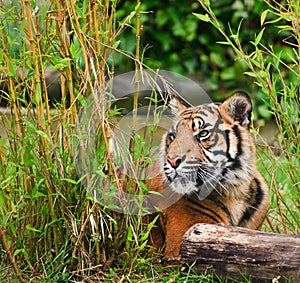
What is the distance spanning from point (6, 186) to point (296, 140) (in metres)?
1.54

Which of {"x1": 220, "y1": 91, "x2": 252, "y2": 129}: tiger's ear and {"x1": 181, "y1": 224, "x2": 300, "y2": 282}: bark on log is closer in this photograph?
{"x1": 181, "y1": 224, "x2": 300, "y2": 282}: bark on log

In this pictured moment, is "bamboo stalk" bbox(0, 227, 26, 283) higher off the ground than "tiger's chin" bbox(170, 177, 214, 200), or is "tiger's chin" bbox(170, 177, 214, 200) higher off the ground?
"tiger's chin" bbox(170, 177, 214, 200)

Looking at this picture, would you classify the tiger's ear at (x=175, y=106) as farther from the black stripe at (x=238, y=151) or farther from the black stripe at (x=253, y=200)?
the black stripe at (x=253, y=200)

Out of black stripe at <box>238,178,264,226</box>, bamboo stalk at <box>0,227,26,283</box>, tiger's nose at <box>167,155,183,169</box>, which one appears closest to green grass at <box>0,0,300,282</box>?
bamboo stalk at <box>0,227,26,283</box>

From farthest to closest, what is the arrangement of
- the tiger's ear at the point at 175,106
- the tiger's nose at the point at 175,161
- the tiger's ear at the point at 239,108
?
1. the tiger's ear at the point at 175,106
2. the tiger's ear at the point at 239,108
3. the tiger's nose at the point at 175,161

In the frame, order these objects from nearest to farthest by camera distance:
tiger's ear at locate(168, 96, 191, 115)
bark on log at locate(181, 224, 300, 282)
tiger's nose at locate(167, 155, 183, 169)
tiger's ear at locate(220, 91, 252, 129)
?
bark on log at locate(181, 224, 300, 282)
tiger's nose at locate(167, 155, 183, 169)
tiger's ear at locate(220, 91, 252, 129)
tiger's ear at locate(168, 96, 191, 115)

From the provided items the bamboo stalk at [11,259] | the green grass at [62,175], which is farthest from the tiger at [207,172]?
the bamboo stalk at [11,259]

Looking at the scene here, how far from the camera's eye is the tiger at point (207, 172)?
3236 millimetres

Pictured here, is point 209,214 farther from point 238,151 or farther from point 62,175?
point 62,175

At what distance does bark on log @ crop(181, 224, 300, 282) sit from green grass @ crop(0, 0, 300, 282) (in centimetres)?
8

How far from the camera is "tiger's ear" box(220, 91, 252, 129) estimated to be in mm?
3330

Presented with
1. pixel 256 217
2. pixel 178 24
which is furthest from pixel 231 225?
pixel 178 24

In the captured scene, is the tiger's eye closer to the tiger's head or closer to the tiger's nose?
the tiger's head

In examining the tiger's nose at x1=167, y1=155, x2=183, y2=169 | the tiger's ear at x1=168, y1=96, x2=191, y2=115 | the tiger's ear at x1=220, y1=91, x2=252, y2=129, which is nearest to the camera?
the tiger's nose at x1=167, y1=155, x2=183, y2=169
